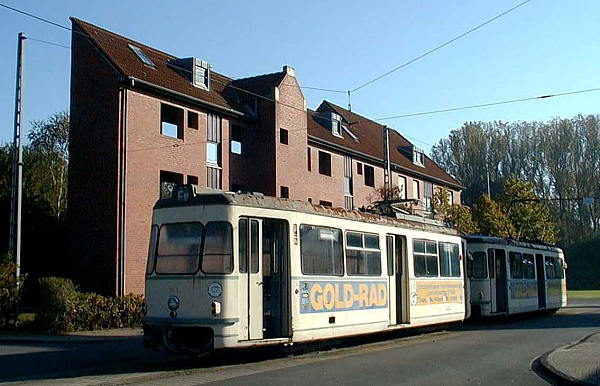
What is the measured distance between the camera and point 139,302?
89.2ft

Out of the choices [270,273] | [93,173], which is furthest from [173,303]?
[93,173]

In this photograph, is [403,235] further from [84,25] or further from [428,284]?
[84,25]

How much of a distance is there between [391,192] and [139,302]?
19820 mm

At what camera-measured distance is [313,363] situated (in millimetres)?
14492

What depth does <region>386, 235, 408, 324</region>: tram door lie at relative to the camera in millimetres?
19578

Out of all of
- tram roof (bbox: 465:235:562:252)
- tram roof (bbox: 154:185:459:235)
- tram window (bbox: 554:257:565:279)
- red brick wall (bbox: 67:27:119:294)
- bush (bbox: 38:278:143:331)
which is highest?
red brick wall (bbox: 67:27:119:294)

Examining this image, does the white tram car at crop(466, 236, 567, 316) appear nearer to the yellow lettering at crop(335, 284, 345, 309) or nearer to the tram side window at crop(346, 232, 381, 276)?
the tram side window at crop(346, 232, 381, 276)

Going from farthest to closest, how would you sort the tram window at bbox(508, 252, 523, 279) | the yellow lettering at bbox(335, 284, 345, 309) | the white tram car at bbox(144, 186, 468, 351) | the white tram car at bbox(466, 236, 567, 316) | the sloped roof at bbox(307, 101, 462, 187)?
the sloped roof at bbox(307, 101, 462, 187), the tram window at bbox(508, 252, 523, 279), the white tram car at bbox(466, 236, 567, 316), the yellow lettering at bbox(335, 284, 345, 309), the white tram car at bbox(144, 186, 468, 351)

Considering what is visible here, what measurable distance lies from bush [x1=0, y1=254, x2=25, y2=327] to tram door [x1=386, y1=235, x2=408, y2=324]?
12.7 m

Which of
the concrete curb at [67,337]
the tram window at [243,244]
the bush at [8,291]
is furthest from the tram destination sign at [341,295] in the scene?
the bush at [8,291]

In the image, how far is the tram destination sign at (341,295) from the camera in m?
15.7

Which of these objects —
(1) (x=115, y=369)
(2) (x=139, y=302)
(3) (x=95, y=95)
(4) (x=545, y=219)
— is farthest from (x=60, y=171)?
(1) (x=115, y=369)

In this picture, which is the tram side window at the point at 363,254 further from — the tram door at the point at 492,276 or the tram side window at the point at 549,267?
the tram side window at the point at 549,267

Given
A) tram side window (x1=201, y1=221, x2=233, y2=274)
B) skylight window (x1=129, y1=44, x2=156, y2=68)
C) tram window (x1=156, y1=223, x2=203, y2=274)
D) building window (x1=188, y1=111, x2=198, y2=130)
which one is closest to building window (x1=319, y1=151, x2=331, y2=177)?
building window (x1=188, y1=111, x2=198, y2=130)
